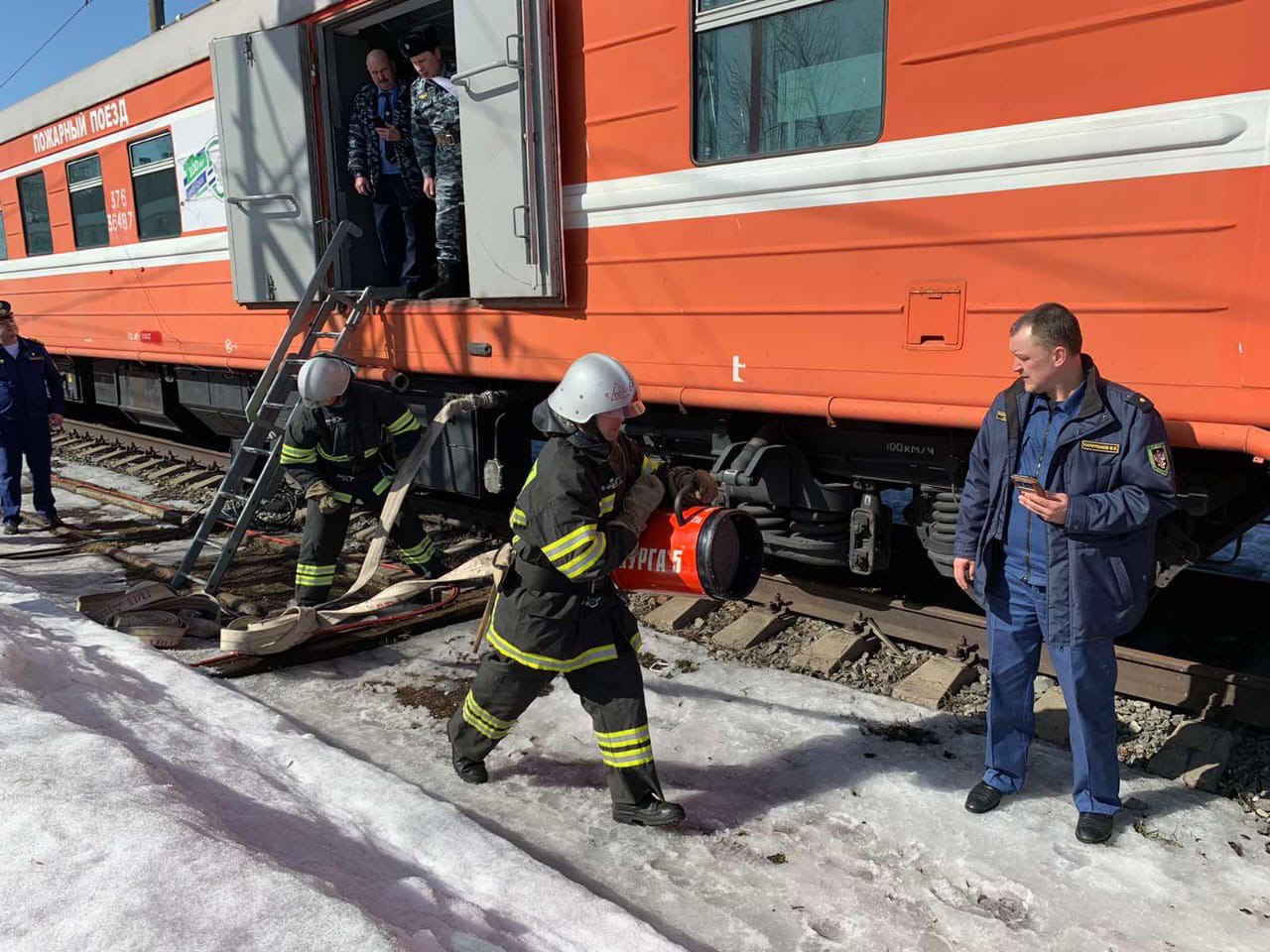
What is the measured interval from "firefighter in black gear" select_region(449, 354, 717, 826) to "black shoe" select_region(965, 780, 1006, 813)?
95 centimetres

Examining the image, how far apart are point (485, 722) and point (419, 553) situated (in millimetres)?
2138

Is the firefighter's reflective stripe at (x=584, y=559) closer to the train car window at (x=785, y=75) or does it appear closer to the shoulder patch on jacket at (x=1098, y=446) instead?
the shoulder patch on jacket at (x=1098, y=446)

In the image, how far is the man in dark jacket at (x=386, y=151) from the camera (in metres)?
5.84

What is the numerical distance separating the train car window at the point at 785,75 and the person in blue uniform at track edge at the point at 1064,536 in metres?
1.31

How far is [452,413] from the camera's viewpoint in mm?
5277

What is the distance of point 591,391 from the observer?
278 cm

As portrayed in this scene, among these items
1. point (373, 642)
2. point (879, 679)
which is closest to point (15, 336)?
point (373, 642)

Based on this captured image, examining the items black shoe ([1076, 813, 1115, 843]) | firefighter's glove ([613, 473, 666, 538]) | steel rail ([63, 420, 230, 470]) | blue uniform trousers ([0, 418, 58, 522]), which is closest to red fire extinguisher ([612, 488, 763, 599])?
firefighter's glove ([613, 473, 666, 538])

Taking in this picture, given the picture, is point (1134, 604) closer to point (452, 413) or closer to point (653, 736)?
point (653, 736)

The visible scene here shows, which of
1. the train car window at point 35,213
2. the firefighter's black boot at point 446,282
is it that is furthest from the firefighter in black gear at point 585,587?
the train car window at point 35,213

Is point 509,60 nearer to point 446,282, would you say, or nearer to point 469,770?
point 446,282

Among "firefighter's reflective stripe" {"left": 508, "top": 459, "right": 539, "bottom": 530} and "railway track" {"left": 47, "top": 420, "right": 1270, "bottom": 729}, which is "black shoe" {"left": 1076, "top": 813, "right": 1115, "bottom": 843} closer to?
"railway track" {"left": 47, "top": 420, "right": 1270, "bottom": 729}

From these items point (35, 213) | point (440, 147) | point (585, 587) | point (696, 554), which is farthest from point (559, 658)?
point (35, 213)

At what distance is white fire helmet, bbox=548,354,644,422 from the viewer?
2.79 meters
